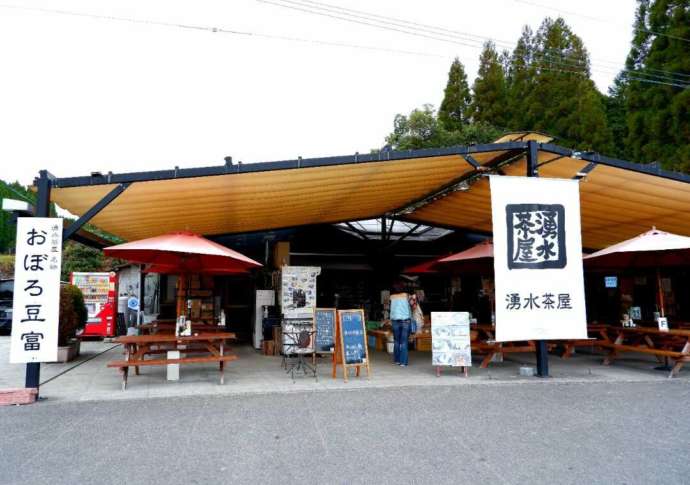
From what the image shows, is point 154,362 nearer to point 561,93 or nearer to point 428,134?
point 428,134

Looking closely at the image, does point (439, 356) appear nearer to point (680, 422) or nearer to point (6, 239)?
point (680, 422)

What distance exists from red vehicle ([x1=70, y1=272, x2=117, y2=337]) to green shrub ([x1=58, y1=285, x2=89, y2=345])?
3.42 meters

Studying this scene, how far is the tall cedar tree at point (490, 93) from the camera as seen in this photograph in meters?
30.3

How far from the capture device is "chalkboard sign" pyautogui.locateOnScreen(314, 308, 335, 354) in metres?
8.54

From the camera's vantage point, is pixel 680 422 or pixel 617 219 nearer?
pixel 680 422

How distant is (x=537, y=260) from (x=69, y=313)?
28.2ft

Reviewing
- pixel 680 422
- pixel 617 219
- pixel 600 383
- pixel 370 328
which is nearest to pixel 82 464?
pixel 680 422

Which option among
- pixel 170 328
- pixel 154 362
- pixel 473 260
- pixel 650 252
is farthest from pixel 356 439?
pixel 650 252

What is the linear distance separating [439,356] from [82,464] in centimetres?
528

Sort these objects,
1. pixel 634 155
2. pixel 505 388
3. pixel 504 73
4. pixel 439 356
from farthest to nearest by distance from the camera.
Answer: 1. pixel 504 73
2. pixel 634 155
3. pixel 439 356
4. pixel 505 388

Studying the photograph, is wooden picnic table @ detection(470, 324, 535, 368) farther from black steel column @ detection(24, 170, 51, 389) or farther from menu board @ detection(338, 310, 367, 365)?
black steel column @ detection(24, 170, 51, 389)

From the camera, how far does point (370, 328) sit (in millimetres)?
12672

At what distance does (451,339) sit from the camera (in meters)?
7.72

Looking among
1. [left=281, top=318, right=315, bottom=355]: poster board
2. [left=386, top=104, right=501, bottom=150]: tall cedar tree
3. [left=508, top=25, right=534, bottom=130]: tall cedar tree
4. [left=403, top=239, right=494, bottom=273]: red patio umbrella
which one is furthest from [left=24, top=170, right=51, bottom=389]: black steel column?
[left=508, top=25, right=534, bottom=130]: tall cedar tree
